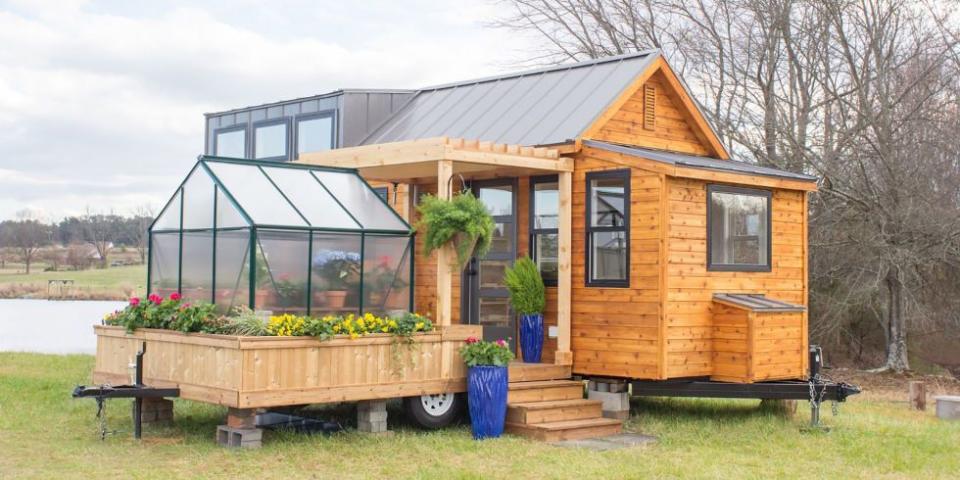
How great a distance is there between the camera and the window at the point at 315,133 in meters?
16.7

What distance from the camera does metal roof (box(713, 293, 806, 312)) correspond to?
12.7 metres

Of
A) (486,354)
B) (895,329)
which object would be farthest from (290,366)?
(895,329)

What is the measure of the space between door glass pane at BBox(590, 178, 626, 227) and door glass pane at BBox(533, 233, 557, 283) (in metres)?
0.73

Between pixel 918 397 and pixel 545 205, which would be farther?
pixel 918 397

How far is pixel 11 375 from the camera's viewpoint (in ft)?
57.6

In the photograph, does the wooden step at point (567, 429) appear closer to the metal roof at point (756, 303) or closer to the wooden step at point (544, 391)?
the wooden step at point (544, 391)

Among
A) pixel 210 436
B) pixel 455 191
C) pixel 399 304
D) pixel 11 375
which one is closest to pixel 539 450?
pixel 399 304

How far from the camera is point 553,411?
1206 centimetres

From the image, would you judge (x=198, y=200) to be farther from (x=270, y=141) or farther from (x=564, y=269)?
(x=270, y=141)

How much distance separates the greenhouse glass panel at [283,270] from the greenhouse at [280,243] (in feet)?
0.03

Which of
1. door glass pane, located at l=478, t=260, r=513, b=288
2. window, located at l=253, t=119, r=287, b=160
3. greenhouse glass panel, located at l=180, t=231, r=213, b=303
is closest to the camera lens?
greenhouse glass panel, located at l=180, t=231, r=213, b=303

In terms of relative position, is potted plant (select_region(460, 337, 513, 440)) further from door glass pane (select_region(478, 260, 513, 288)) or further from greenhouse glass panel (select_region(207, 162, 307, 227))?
door glass pane (select_region(478, 260, 513, 288))

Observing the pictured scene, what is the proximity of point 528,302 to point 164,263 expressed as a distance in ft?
14.4

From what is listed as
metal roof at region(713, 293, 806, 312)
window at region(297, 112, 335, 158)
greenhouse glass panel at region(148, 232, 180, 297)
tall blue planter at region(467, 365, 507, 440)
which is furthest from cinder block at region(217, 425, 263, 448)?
window at region(297, 112, 335, 158)
